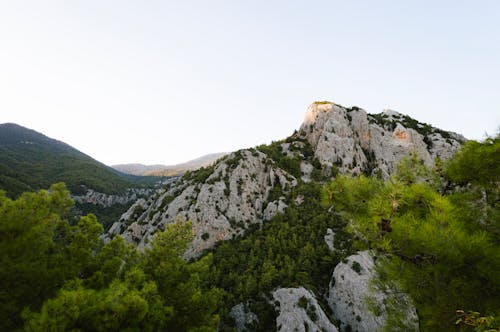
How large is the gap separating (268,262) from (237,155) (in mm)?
30323

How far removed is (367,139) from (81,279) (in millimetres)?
71219

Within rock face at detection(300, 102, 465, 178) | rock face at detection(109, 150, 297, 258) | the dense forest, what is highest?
rock face at detection(300, 102, 465, 178)

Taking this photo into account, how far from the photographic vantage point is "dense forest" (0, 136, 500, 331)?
17.8 ft

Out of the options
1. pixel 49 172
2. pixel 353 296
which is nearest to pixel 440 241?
pixel 353 296

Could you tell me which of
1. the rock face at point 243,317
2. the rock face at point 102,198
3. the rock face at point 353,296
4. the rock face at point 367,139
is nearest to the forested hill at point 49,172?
the rock face at point 102,198

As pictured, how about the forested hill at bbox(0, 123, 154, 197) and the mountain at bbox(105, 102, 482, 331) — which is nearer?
the mountain at bbox(105, 102, 482, 331)

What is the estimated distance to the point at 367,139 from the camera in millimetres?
67375

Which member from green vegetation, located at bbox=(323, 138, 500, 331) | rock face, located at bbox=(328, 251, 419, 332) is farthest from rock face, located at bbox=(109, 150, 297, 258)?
green vegetation, located at bbox=(323, 138, 500, 331)

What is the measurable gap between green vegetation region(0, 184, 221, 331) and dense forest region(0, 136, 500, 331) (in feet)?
0.13

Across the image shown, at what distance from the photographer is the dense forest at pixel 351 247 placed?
5.43m

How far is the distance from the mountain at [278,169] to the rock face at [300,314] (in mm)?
16656

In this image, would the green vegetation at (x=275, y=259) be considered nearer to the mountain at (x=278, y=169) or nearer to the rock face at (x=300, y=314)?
the rock face at (x=300, y=314)

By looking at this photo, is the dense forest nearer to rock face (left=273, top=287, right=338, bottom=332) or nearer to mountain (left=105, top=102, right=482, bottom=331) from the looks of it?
mountain (left=105, top=102, right=482, bottom=331)

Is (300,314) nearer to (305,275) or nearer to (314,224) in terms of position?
(305,275)
